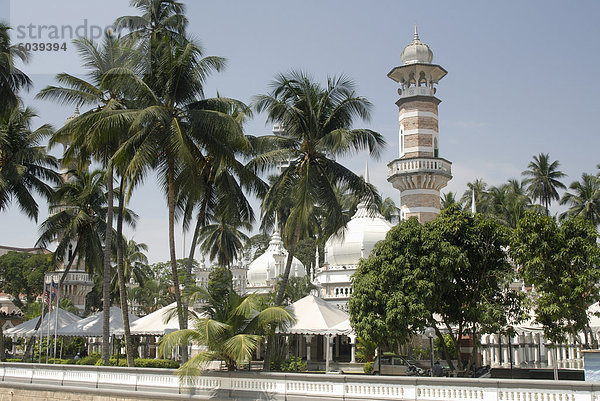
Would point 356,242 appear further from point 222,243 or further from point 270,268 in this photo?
point 270,268

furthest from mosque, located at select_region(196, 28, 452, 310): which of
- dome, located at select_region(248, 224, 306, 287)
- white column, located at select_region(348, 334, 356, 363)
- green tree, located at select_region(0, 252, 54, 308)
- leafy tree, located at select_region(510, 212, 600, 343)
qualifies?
green tree, located at select_region(0, 252, 54, 308)

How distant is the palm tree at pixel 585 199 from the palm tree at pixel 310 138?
3400 cm

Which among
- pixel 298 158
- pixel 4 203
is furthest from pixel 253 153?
pixel 4 203

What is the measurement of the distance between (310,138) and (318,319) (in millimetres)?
7156

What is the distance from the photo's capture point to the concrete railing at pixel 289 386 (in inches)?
529

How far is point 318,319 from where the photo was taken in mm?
25391

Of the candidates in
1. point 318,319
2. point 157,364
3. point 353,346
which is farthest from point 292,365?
point 353,346

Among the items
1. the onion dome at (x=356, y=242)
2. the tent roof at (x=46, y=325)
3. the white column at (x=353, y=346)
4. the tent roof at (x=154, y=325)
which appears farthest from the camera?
the onion dome at (x=356, y=242)

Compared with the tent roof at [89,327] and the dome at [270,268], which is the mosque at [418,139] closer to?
the tent roof at [89,327]

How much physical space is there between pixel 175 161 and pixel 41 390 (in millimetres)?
9348

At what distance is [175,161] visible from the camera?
2436 cm

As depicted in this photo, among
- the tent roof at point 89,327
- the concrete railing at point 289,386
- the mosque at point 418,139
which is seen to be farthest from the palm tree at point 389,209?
the concrete railing at point 289,386

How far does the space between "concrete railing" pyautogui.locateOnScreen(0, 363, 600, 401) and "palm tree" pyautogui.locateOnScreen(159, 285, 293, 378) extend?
28.2 inches

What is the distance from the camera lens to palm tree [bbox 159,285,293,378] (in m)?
17.5
